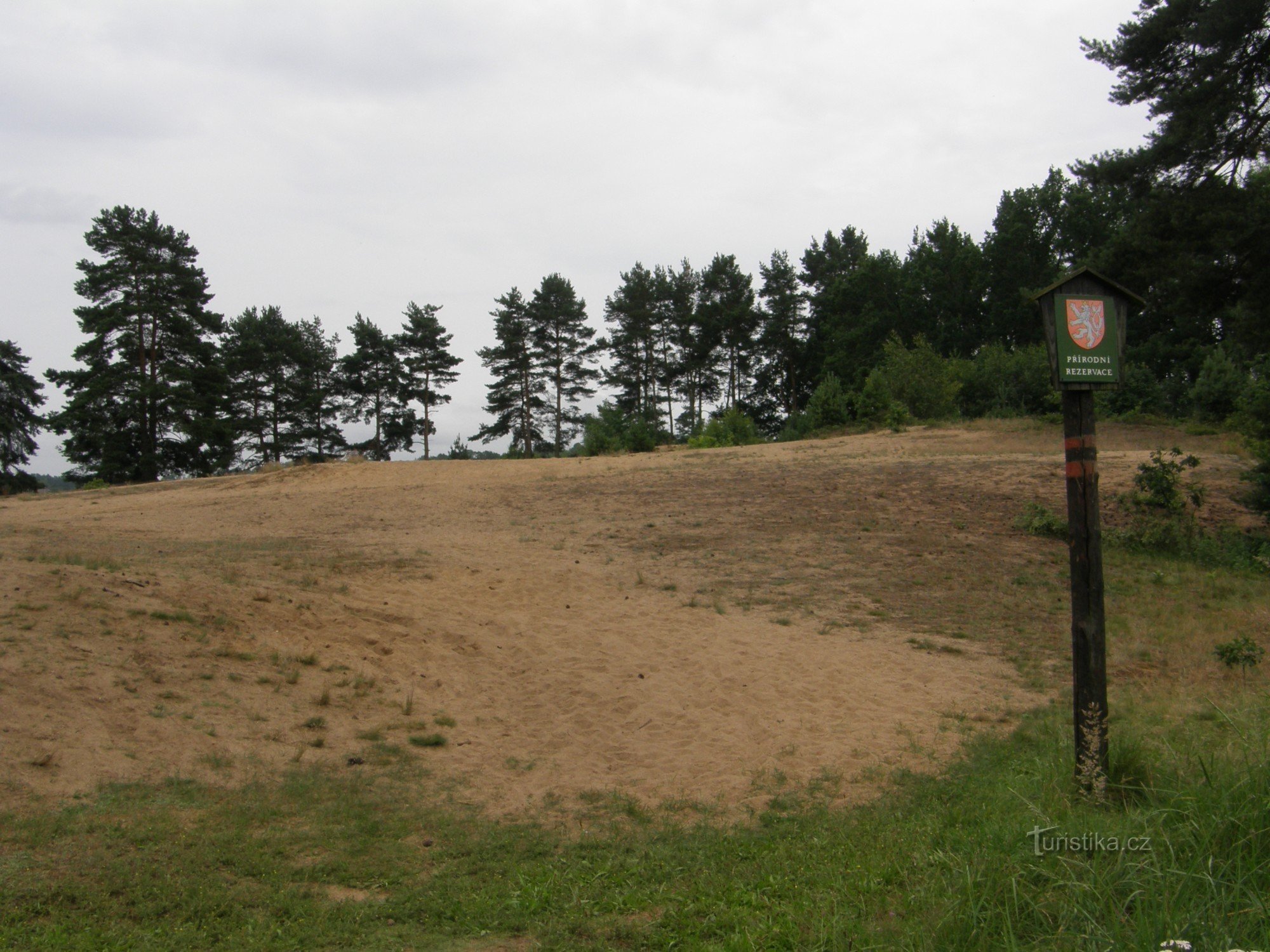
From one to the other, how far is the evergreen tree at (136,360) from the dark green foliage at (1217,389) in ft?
115

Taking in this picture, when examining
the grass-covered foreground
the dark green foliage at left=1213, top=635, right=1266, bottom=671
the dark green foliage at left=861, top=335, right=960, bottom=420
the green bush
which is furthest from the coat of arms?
the dark green foliage at left=861, top=335, right=960, bottom=420

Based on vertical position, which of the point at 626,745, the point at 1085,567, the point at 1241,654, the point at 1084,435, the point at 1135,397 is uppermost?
the point at 1135,397

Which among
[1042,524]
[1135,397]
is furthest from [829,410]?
[1042,524]

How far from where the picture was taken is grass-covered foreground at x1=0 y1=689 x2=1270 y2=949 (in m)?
3.42

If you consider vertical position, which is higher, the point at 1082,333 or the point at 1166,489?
the point at 1082,333

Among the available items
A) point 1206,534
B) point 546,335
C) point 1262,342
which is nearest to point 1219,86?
point 1262,342

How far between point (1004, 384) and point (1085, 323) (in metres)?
31.1

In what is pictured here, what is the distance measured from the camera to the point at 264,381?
45.9 m

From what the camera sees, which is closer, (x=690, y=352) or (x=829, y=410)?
(x=829, y=410)

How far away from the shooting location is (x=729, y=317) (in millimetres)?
51750

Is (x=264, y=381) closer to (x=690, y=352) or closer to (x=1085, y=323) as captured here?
(x=690, y=352)

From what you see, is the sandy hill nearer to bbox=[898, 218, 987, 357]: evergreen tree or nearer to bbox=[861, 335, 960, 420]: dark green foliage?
bbox=[861, 335, 960, 420]: dark green foliage

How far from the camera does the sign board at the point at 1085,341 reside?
4930 mm

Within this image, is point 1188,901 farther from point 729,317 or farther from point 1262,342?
point 729,317
